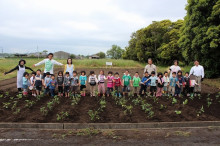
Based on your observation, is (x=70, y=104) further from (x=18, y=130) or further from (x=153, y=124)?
(x=153, y=124)

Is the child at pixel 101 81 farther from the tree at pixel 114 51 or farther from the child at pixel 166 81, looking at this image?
the tree at pixel 114 51

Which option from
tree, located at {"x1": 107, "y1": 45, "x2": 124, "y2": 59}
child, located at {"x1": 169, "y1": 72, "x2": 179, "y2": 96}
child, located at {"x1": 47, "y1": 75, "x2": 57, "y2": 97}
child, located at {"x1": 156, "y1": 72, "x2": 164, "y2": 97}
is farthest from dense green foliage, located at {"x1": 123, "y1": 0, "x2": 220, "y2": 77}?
tree, located at {"x1": 107, "y1": 45, "x2": 124, "y2": 59}

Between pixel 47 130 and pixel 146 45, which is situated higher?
pixel 146 45

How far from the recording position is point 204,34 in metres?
14.0

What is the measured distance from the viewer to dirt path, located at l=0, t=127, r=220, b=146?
453cm

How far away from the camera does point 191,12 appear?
15805 millimetres

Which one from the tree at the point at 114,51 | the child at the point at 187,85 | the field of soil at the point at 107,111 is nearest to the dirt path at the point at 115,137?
the field of soil at the point at 107,111

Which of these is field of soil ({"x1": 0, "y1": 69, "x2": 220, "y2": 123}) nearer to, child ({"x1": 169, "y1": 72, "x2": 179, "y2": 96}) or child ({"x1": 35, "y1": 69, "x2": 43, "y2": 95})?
child ({"x1": 35, "y1": 69, "x2": 43, "y2": 95})

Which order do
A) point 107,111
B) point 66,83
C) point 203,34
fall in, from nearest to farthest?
point 107,111 < point 66,83 < point 203,34

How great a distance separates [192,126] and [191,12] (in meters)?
12.9

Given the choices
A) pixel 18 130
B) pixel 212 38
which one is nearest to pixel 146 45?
pixel 212 38

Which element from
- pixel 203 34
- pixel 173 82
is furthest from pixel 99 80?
pixel 203 34

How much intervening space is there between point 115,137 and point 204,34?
1240 cm

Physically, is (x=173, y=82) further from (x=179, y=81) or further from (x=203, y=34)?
(x=203, y=34)
